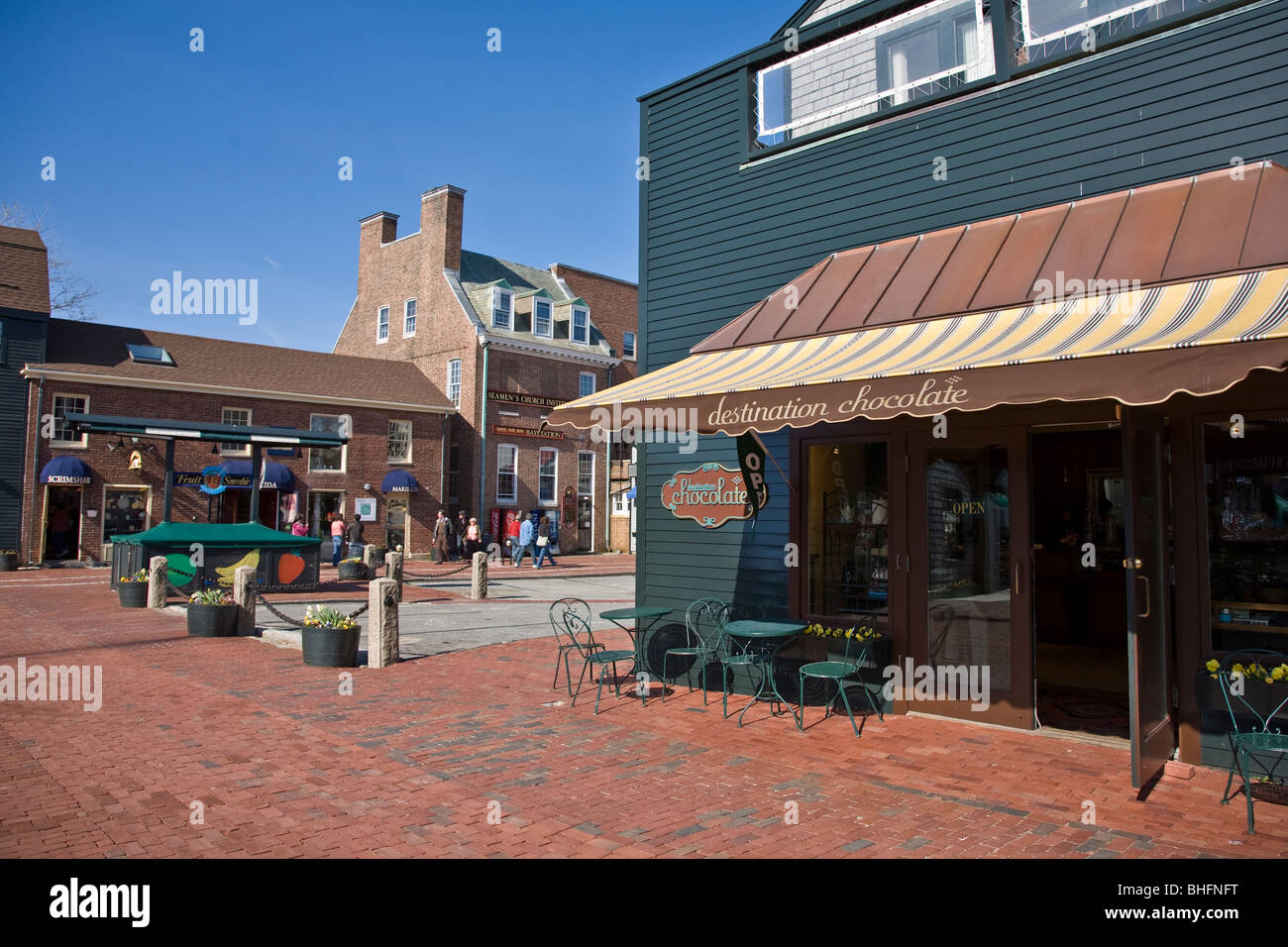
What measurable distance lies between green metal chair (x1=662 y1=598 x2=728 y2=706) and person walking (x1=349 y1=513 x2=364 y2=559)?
17749 millimetres

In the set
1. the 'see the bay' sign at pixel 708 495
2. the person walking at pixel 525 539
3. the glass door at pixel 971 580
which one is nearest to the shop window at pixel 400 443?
the person walking at pixel 525 539

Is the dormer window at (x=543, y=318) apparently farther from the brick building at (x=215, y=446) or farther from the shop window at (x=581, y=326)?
the brick building at (x=215, y=446)

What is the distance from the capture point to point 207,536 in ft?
52.7

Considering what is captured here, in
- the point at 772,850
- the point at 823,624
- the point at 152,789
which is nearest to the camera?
the point at 772,850

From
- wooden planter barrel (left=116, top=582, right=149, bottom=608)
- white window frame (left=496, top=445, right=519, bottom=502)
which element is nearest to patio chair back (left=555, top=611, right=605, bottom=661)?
wooden planter barrel (left=116, top=582, right=149, bottom=608)

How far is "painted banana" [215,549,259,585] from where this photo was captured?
1602 cm

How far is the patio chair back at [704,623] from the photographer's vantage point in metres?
8.38

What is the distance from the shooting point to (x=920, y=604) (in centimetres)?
733

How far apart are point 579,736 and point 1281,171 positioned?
22.1ft

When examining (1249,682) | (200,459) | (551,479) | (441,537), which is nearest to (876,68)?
(1249,682)

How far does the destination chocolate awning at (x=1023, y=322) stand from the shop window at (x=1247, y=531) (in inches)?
47.8
